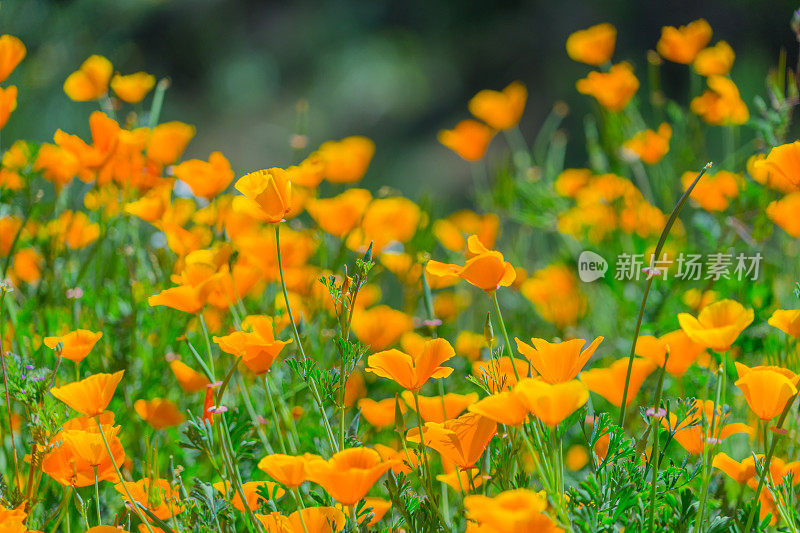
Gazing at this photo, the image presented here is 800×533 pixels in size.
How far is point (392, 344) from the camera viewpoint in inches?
36.6

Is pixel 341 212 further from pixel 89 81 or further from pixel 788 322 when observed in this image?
pixel 788 322

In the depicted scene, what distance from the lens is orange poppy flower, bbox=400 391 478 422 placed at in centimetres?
57

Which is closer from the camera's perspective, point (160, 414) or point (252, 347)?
point (252, 347)

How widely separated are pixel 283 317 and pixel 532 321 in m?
0.53

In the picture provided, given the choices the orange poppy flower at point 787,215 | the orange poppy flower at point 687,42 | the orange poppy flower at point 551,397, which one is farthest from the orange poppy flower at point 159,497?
the orange poppy flower at point 687,42

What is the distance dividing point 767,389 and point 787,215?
0.33m

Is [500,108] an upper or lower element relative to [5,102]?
lower

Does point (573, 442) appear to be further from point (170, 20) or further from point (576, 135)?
point (170, 20)

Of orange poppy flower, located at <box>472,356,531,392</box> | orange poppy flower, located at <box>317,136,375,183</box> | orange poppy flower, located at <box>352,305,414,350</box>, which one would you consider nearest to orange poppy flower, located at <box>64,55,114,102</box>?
orange poppy flower, located at <box>317,136,375,183</box>

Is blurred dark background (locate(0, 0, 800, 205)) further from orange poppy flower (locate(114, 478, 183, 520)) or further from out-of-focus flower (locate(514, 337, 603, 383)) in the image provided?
out-of-focus flower (locate(514, 337, 603, 383))

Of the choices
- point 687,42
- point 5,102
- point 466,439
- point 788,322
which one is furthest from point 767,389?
point 687,42

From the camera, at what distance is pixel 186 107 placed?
4328 millimetres

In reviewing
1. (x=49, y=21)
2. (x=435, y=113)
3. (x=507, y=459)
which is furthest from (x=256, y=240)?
(x=435, y=113)

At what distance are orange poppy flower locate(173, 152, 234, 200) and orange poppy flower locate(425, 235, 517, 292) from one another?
1.01 ft
